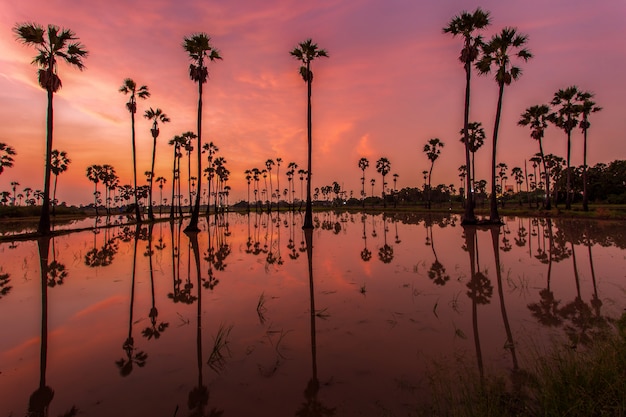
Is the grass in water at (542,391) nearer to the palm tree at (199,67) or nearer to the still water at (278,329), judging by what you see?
the still water at (278,329)

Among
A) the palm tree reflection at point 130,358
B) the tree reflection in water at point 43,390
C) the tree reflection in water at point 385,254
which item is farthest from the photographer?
the tree reflection in water at point 385,254

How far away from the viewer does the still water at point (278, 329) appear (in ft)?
14.8

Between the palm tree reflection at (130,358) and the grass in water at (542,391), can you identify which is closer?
the grass in water at (542,391)

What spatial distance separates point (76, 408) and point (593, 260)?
17.7 m

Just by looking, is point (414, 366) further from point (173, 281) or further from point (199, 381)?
point (173, 281)

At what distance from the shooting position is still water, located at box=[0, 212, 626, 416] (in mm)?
4496

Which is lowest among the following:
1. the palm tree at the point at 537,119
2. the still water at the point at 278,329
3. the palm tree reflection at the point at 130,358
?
the palm tree reflection at the point at 130,358

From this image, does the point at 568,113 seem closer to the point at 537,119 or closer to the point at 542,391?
the point at 537,119

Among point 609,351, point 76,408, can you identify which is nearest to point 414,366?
point 609,351

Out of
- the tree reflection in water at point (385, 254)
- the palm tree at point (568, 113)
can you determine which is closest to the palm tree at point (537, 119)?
the palm tree at point (568, 113)

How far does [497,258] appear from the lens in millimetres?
14859

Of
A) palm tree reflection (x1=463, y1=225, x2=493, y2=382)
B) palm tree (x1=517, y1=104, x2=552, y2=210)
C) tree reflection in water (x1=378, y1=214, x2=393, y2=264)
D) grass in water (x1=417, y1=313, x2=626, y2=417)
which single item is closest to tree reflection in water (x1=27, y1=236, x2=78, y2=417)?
grass in water (x1=417, y1=313, x2=626, y2=417)

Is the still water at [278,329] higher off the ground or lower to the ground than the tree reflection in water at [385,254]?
lower

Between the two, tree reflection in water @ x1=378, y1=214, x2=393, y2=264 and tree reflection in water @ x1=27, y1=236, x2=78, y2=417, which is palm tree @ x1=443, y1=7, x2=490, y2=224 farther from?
tree reflection in water @ x1=27, y1=236, x2=78, y2=417
